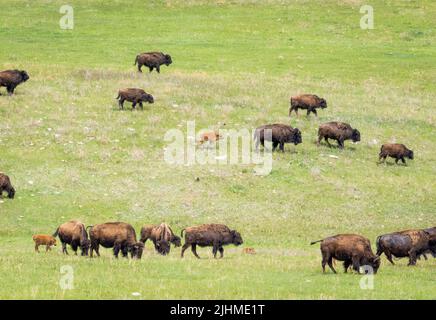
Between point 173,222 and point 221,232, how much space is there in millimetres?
7408

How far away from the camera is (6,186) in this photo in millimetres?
38062

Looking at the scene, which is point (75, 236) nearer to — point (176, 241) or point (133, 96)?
→ point (176, 241)

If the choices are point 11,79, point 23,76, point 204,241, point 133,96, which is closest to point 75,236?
point 204,241

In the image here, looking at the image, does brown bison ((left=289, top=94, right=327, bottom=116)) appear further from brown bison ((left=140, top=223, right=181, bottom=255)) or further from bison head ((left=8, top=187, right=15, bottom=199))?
brown bison ((left=140, top=223, right=181, bottom=255))

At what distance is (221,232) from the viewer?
3025 cm

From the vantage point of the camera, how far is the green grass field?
80.1ft

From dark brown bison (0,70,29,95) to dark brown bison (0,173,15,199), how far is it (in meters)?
14.3

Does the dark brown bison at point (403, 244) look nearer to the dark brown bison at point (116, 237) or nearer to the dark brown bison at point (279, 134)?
the dark brown bison at point (116, 237)

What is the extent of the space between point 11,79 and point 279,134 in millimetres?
16239

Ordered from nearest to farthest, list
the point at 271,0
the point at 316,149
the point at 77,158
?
the point at 77,158 < the point at 316,149 < the point at 271,0

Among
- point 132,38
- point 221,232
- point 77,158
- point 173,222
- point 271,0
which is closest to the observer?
point 221,232

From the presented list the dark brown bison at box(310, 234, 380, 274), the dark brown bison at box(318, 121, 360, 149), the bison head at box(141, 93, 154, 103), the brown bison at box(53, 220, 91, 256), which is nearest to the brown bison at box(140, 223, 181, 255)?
the brown bison at box(53, 220, 91, 256)
